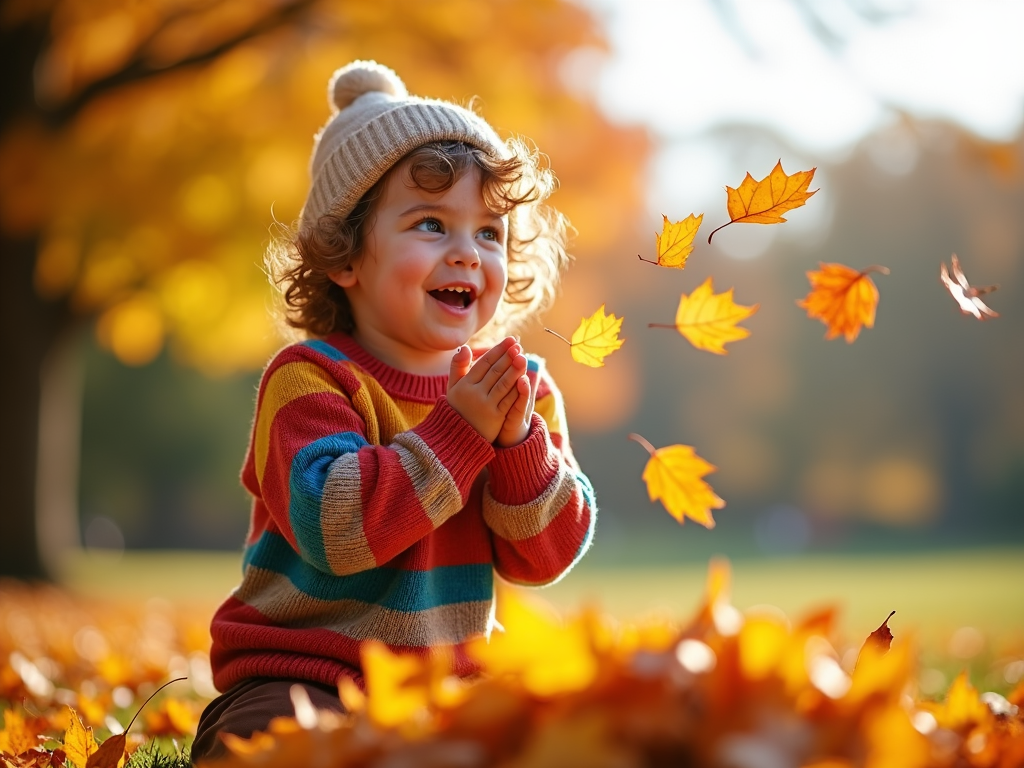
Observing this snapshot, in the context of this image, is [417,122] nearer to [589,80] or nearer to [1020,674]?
[1020,674]

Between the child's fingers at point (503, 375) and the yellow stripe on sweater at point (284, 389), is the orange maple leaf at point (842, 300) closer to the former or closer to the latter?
the child's fingers at point (503, 375)

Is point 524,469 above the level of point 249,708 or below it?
above

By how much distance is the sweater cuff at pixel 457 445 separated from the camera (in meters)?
1.94

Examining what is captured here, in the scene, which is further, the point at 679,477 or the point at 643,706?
the point at 679,477

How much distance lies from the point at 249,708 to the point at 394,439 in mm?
551

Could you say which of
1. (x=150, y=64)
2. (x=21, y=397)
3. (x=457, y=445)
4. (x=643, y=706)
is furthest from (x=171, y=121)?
(x=643, y=706)

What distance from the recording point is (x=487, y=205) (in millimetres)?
2254

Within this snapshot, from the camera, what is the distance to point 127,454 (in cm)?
2402

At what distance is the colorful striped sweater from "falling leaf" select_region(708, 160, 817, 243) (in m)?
0.60

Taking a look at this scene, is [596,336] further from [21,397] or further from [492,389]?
[21,397]

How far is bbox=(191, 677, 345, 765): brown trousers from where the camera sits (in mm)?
1864

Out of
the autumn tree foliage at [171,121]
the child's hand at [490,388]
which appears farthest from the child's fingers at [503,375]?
the autumn tree foliage at [171,121]

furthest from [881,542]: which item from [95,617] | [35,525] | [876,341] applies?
[95,617]

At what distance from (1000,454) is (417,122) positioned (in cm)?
2786
